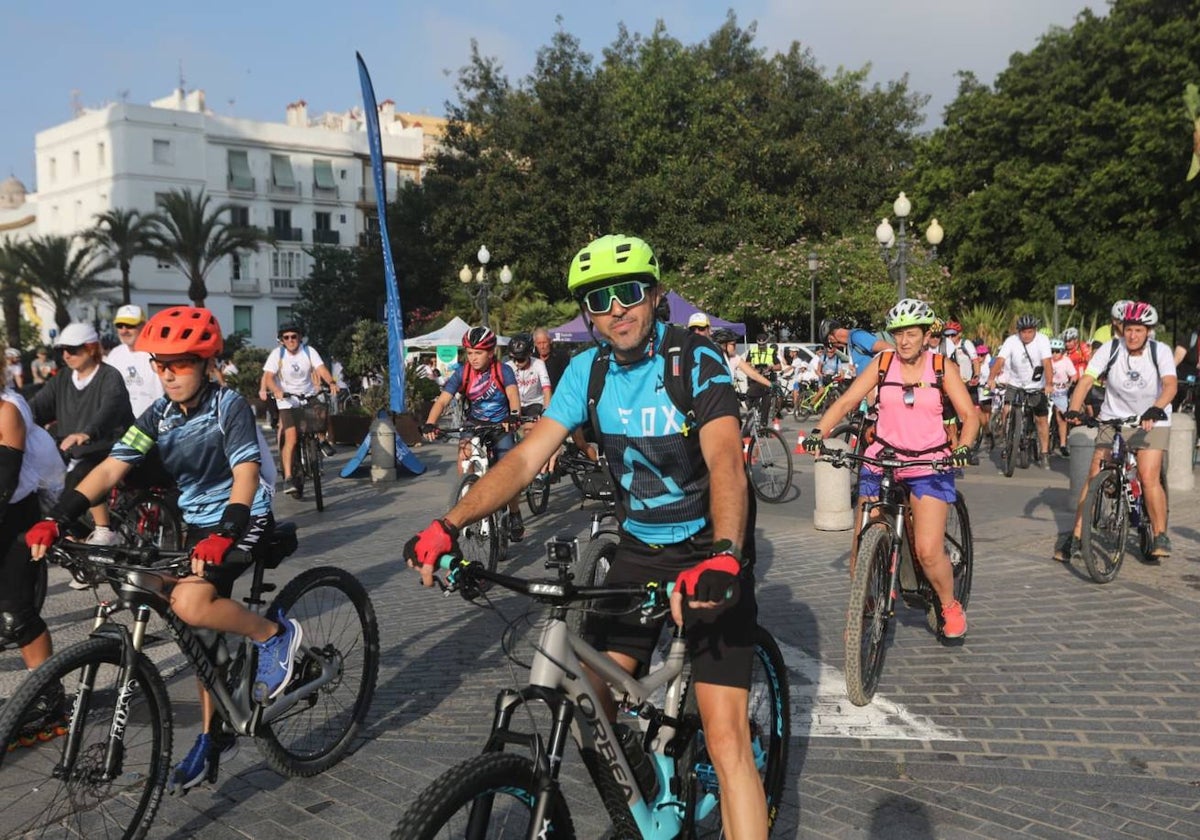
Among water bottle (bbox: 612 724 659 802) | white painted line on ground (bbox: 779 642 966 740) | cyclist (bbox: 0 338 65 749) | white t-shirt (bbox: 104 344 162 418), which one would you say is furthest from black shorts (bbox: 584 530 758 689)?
white t-shirt (bbox: 104 344 162 418)

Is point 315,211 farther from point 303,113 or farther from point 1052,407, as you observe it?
point 1052,407

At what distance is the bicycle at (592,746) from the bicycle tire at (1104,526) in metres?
4.68

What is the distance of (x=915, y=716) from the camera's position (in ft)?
16.3

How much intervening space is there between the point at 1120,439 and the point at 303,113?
75689 millimetres

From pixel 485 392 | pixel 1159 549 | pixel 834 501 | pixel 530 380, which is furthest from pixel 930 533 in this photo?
pixel 530 380

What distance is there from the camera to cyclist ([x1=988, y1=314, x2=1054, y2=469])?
14062 mm

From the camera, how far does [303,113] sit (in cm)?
7625

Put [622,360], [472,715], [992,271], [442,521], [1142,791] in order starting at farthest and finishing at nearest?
[992,271], [472,715], [1142,791], [622,360], [442,521]

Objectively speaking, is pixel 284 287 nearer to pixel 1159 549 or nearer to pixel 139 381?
pixel 139 381

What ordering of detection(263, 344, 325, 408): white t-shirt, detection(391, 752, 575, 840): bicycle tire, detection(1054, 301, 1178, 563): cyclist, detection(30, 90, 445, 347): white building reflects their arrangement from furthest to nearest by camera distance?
detection(30, 90, 445, 347): white building, detection(263, 344, 325, 408): white t-shirt, detection(1054, 301, 1178, 563): cyclist, detection(391, 752, 575, 840): bicycle tire

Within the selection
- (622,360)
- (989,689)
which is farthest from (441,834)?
(989,689)

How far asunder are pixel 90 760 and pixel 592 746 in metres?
1.70

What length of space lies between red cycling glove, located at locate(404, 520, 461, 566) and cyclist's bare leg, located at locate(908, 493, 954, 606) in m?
3.60

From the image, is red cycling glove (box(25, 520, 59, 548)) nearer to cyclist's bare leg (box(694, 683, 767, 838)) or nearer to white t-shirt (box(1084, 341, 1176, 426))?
cyclist's bare leg (box(694, 683, 767, 838))
